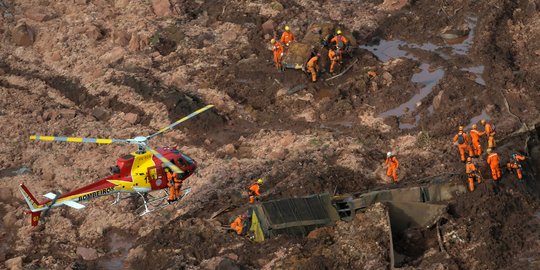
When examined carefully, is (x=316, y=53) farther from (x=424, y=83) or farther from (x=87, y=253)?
(x=87, y=253)

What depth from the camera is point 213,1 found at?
108ft

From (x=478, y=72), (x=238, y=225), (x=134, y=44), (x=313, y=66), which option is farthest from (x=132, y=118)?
(x=478, y=72)

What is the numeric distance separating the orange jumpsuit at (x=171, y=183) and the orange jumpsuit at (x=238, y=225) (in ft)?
7.07

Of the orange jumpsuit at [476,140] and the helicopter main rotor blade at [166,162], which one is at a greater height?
the helicopter main rotor blade at [166,162]

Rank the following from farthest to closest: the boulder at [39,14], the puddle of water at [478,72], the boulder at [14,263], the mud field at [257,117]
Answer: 1. the boulder at [39,14]
2. the puddle of water at [478,72]
3. the boulder at [14,263]
4. the mud field at [257,117]

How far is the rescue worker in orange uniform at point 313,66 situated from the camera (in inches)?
1073

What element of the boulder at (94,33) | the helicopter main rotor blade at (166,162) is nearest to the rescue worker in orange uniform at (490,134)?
the helicopter main rotor blade at (166,162)

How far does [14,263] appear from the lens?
21.5 meters

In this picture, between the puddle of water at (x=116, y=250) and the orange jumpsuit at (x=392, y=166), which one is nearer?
the puddle of water at (x=116, y=250)

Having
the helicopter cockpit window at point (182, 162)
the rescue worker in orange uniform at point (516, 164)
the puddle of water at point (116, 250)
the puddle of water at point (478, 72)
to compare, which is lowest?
the puddle of water at point (116, 250)

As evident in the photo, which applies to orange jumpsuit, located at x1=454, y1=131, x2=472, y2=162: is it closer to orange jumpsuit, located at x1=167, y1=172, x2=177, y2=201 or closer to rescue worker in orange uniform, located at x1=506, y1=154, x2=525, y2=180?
rescue worker in orange uniform, located at x1=506, y1=154, x2=525, y2=180

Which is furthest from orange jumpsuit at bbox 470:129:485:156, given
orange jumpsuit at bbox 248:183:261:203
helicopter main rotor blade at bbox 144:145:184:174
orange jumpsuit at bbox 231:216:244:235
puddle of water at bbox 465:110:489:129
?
helicopter main rotor blade at bbox 144:145:184:174

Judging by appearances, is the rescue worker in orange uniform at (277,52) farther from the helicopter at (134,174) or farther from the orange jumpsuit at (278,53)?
the helicopter at (134,174)

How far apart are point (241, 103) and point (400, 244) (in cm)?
918
